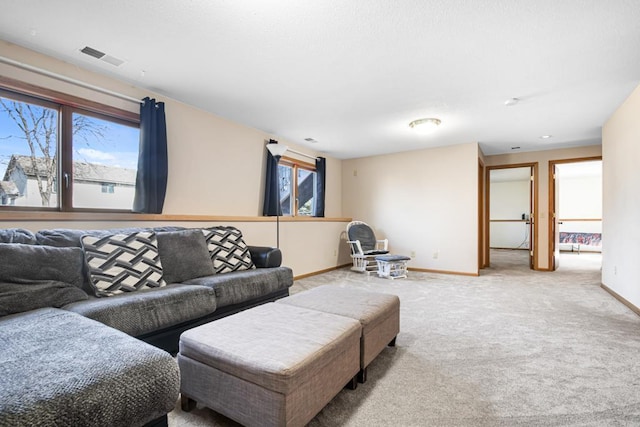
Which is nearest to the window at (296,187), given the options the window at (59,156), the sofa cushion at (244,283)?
the sofa cushion at (244,283)

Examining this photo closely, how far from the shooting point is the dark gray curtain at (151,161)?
291cm

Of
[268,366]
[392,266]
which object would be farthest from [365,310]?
[392,266]

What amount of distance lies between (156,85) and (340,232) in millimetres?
3948

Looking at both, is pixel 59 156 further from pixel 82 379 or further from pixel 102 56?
pixel 82 379

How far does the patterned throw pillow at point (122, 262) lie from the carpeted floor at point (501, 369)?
96 centimetres

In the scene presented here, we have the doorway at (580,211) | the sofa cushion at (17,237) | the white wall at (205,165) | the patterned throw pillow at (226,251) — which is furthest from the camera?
the doorway at (580,211)

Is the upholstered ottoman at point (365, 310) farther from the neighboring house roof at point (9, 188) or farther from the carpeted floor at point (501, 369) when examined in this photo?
the neighboring house roof at point (9, 188)

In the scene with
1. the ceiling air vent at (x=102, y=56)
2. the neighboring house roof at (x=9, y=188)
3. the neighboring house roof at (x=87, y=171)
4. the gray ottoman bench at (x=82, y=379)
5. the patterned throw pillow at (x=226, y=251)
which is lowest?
the gray ottoman bench at (x=82, y=379)

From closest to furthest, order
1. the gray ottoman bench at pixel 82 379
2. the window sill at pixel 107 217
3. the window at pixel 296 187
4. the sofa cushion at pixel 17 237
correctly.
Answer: the gray ottoman bench at pixel 82 379
the sofa cushion at pixel 17 237
the window sill at pixel 107 217
the window at pixel 296 187

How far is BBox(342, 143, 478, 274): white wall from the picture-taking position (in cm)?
511

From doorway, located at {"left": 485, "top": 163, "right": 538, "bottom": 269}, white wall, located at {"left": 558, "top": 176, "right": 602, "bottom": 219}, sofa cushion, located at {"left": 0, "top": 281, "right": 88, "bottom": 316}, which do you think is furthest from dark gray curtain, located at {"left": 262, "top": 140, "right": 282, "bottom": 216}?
white wall, located at {"left": 558, "top": 176, "right": 602, "bottom": 219}

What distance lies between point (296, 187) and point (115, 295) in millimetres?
3565

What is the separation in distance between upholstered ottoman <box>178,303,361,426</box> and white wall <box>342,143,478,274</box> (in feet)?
13.6

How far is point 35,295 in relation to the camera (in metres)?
1.66
